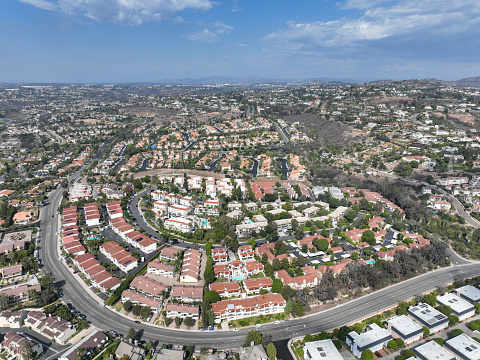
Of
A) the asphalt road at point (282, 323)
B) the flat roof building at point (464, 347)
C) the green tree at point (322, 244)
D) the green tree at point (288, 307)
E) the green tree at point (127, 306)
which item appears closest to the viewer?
the flat roof building at point (464, 347)

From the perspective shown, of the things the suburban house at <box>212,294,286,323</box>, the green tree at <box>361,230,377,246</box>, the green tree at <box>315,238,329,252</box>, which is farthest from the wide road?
the green tree at <box>315,238,329,252</box>

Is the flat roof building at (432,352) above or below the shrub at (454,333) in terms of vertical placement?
above

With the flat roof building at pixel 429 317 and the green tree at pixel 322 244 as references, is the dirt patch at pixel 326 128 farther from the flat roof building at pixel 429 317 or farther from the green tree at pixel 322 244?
the flat roof building at pixel 429 317

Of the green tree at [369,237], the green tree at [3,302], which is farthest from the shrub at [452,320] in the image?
the green tree at [3,302]

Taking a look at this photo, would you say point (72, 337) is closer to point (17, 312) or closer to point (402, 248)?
point (17, 312)

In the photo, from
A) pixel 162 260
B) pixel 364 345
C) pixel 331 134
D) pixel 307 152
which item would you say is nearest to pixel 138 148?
pixel 307 152
